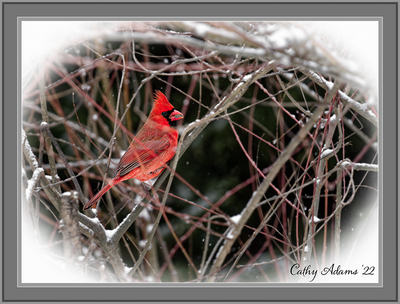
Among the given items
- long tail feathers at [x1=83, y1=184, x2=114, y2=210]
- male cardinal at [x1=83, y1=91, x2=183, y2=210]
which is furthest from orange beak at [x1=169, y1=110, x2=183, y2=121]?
long tail feathers at [x1=83, y1=184, x2=114, y2=210]

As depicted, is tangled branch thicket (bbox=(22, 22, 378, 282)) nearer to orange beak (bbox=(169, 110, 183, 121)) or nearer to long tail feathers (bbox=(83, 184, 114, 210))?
long tail feathers (bbox=(83, 184, 114, 210))

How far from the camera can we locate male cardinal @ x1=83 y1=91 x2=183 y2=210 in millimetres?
2100

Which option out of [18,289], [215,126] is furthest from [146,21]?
[215,126]

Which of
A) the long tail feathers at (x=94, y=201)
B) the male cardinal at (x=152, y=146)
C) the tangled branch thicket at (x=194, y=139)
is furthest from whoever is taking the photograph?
the male cardinal at (x=152, y=146)

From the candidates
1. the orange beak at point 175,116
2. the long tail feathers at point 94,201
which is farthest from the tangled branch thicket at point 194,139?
the orange beak at point 175,116

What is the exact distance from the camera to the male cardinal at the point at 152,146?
2100 millimetres

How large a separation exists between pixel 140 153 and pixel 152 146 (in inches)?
4.0

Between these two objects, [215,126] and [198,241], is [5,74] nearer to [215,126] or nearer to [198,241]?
[215,126]

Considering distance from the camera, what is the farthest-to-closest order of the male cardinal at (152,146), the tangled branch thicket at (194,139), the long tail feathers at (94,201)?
the male cardinal at (152,146), the long tail feathers at (94,201), the tangled branch thicket at (194,139)

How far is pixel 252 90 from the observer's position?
2.86 metres

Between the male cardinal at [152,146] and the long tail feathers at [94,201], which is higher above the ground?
the male cardinal at [152,146]

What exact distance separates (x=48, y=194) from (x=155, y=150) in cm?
64

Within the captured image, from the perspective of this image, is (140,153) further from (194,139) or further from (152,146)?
(194,139)

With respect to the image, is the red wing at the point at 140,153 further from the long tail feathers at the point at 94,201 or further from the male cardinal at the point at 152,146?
the long tail feathers at the point at 94,201
